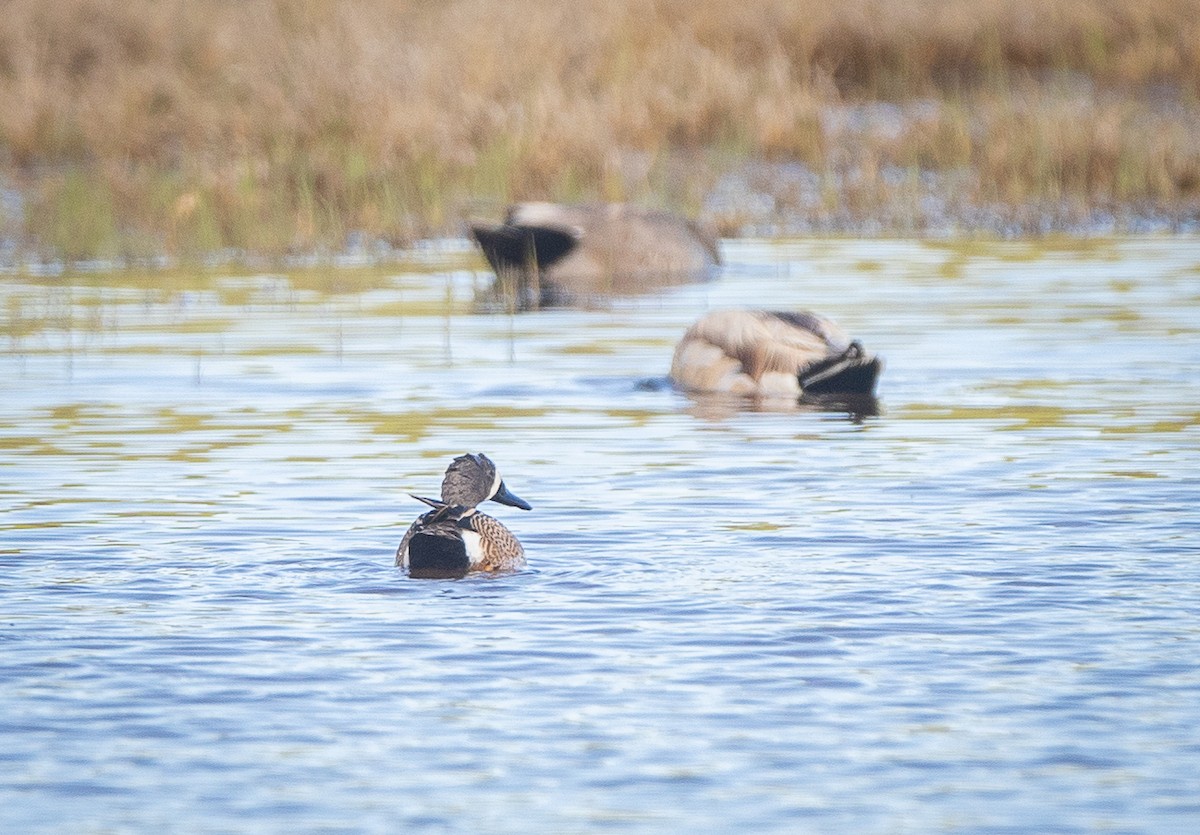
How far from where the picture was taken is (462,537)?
22.7 ft

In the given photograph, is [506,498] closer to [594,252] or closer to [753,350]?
[753,350]

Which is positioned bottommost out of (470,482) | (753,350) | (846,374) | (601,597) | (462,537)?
(601,597)

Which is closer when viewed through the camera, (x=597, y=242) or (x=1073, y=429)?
(x=1073, y=429)

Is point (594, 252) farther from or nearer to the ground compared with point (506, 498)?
farther from the ground

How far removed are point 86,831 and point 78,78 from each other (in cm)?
1751

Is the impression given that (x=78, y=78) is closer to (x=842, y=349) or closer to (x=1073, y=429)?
(x=842, y=349)

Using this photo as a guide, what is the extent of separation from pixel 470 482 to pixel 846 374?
12.6ft

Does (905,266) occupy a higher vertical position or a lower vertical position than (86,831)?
higher

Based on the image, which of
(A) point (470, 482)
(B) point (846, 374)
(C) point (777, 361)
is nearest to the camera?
(A) point (470, 482)

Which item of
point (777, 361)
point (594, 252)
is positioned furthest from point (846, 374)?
point (594, 252)

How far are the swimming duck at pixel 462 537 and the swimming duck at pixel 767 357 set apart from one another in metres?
3.77

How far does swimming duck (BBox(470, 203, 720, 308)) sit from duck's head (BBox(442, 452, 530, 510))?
816 cm

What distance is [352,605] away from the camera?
21.7ft

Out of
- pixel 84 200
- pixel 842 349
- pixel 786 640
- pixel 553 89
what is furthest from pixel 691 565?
pixel 553 89
